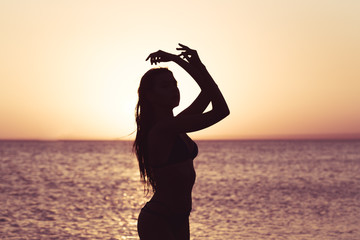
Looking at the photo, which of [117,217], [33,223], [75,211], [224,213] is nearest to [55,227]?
[33,223]

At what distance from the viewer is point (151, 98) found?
4266 millimetres

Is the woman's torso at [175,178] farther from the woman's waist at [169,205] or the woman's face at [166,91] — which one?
the woman's face at [166,91]

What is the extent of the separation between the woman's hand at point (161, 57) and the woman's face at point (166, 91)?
11 centimetres

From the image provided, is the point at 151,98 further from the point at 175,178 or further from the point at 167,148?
the point at 175,178

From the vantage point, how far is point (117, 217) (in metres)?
20.5

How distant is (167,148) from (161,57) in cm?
65

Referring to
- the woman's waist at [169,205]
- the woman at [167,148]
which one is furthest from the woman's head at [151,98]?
the woman's waist at [169,205]

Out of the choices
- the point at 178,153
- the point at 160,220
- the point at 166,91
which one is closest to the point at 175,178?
the point at 178,153

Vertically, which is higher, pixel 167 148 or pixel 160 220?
pixel 167 148

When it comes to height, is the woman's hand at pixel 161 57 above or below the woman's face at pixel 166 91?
above

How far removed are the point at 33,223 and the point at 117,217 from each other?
2.97 m

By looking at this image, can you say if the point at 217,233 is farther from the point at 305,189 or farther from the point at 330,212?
the point at 305,189

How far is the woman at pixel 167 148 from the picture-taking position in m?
Result: 4.10

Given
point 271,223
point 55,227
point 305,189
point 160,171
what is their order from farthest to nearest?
point 305,189
point 271,223
point 55,227
point 160,171
